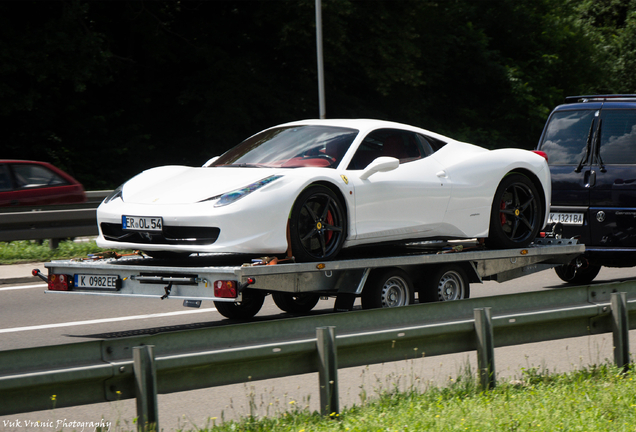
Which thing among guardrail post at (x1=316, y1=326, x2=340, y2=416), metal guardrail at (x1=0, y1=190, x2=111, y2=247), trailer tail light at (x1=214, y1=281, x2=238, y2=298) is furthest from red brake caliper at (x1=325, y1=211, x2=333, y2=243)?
metal guardrail at (x1=0, y1=190, x2=111, y2=247)

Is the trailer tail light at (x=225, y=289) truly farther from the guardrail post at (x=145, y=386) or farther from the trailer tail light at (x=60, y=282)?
the guardrail post at (x=145, y=386)

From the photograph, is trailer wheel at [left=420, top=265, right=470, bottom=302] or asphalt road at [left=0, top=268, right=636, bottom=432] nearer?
asphalt road at [left=0, top=268, right=636, bottom=432]

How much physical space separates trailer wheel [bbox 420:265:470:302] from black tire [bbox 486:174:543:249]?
640mm

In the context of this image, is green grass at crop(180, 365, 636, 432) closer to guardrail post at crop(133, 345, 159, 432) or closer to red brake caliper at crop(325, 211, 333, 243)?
guardrail post at crop(133, 345, 159, 432)

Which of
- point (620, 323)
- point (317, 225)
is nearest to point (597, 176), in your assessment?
point (317, 225)

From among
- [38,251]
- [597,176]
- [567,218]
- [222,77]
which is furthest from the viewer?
[222,77]

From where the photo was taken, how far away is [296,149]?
7.57m

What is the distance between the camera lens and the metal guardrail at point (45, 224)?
1273 centimetres

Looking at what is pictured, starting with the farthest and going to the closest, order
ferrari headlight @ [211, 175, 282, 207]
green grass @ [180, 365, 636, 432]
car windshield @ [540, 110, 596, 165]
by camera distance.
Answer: car windshield @ [540, 110, 596, 165]
ferrari headlight @ [211, 175, 282, 207]
green grass @ [180, 365, 636, 432]

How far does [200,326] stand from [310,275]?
1478 mm

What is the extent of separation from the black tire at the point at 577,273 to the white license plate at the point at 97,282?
19.4 ft

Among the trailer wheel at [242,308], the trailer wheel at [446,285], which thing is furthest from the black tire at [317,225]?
the trailer wheel at [242,308]

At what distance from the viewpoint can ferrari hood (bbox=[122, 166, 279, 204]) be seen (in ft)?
22.3

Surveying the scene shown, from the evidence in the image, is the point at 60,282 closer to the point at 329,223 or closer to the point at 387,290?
the point at 329,223
